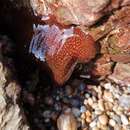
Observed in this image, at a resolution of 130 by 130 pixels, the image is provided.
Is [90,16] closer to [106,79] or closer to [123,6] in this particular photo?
[123,6]

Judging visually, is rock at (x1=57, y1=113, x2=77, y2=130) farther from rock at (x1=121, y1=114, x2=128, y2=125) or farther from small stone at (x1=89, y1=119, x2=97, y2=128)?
rock at (x1=121, y1=114, x2=128, y2=125)

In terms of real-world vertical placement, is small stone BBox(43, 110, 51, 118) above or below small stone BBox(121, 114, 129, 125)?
above

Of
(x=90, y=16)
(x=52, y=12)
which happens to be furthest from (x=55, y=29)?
(x=90, y=16)

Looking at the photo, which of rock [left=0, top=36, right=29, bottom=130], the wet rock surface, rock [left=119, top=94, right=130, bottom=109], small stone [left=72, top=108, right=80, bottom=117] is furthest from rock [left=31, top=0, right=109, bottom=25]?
rock [left=119, top=94, right=130, bottom=109]

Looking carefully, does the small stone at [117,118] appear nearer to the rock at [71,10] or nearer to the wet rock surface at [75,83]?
the wet rock surface at [75,83]

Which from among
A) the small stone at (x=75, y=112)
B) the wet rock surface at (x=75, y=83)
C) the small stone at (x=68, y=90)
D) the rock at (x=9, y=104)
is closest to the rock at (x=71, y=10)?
the wet rock surface at (x=75, y=83)

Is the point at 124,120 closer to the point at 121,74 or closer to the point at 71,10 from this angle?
the point at 121,74

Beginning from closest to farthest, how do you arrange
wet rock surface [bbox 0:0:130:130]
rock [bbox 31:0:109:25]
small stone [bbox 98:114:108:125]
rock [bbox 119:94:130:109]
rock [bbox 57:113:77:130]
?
rock [bbox 31:0:109:25] → wet rock surface [bbox 0:0:130:130] → rock [bbox 57:113:77:130] → small stone [bbox 98:114:108:125] → rock [bbox 119:94:130:109]

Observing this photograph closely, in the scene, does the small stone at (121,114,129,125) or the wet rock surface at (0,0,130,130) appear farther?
the small stone at (121,114,129,125)

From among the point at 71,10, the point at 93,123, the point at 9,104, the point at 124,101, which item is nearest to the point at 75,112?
the point at 93,123
